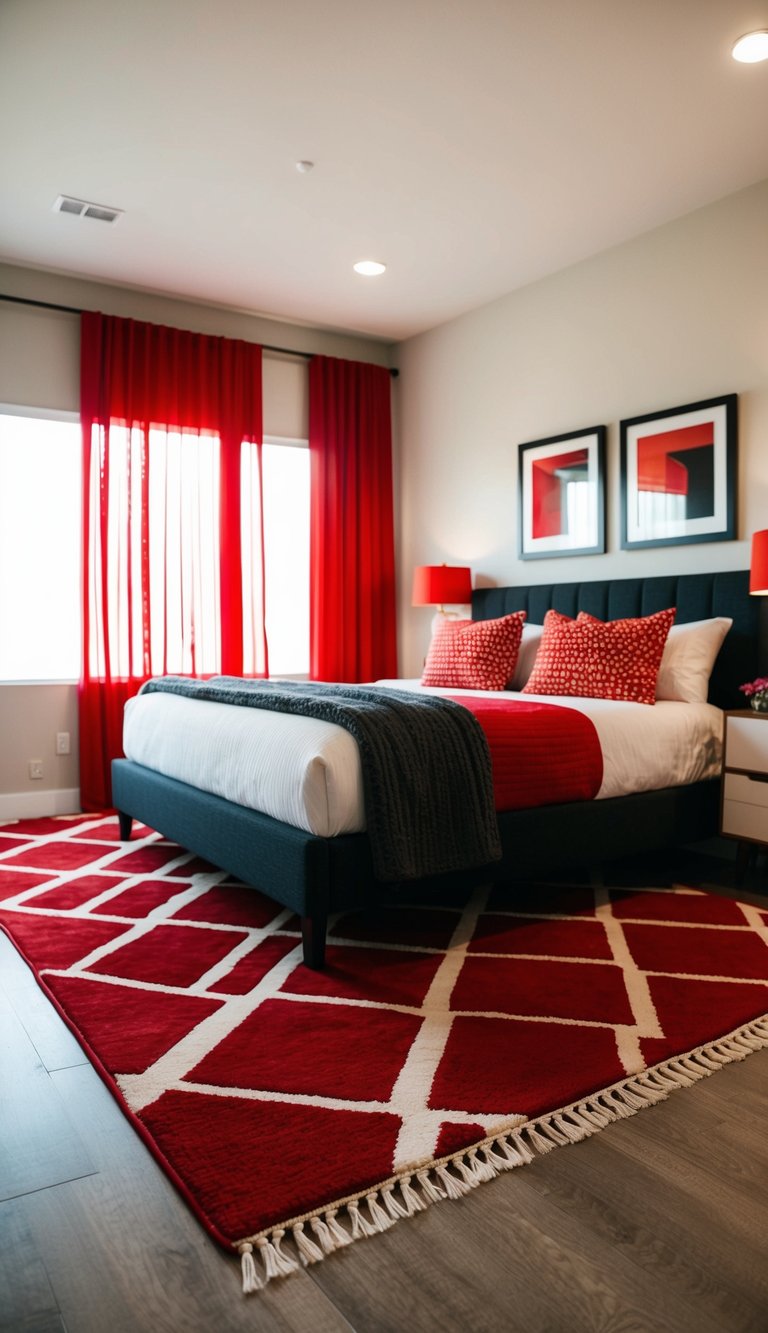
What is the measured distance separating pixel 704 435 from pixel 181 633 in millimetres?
2870

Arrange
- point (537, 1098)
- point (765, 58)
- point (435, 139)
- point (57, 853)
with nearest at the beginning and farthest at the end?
1. point (537, 1098)
2. point (765, 58)
3. point (435, 139)
4. point (57, 853)

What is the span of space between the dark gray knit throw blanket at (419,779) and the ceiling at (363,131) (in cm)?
Answer: 205

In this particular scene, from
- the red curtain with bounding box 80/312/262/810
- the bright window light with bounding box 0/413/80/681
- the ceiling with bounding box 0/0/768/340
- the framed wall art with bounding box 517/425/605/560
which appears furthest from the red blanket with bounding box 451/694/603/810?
the bright window light with bounding box 0/413/80/681

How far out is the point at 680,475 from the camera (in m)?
4.11

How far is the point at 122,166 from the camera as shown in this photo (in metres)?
3.60

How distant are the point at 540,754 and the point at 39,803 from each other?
9.51ft

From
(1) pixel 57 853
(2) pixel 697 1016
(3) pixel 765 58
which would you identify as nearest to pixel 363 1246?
(2) pixel 697 1016

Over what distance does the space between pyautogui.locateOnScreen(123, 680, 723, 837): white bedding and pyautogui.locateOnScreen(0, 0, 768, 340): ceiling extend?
2.11 metres

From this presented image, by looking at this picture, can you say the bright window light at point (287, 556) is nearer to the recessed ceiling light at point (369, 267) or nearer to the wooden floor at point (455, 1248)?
the recessed ceiling light at point (369, 267)

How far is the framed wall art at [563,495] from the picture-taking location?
178 inches

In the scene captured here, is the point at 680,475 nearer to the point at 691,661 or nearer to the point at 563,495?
the point at 563,495

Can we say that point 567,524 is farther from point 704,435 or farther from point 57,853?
point 57,853

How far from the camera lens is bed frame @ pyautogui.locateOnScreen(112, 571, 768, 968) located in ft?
8.25

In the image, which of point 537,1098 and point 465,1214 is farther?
point 537,1098
